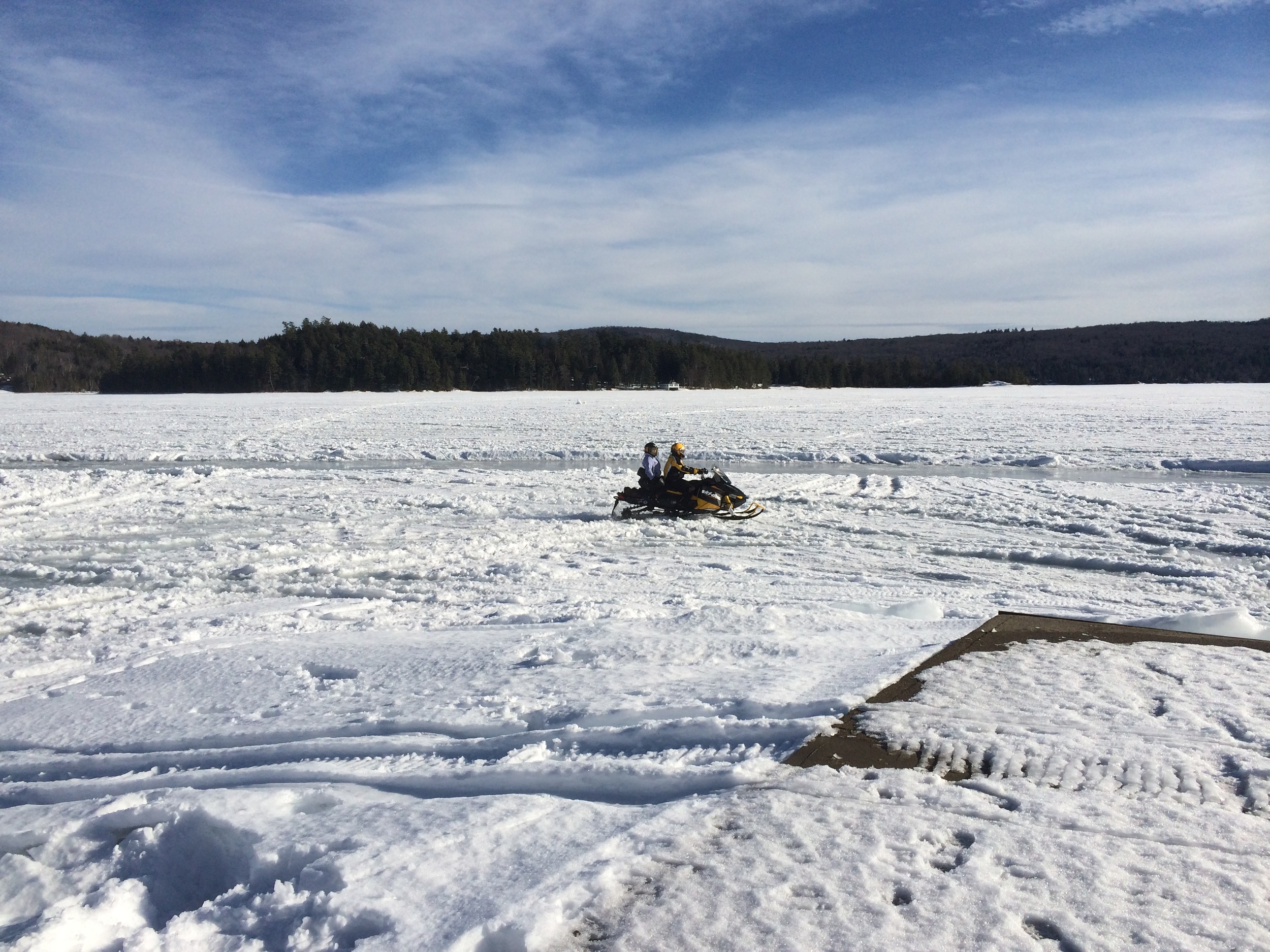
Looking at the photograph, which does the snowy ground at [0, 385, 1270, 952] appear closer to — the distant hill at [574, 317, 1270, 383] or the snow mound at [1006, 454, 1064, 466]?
the snow mound at [1006, 454, 1064, 466]

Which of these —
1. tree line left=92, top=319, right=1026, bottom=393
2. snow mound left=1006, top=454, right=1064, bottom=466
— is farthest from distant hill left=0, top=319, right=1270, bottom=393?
snow mound left=1006, top=454, right=1064, bottom=466

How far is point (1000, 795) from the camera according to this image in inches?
126

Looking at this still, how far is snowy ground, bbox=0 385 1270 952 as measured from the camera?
8.42 feet

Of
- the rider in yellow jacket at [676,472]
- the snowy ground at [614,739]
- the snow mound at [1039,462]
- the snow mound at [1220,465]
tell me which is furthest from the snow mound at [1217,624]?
the snow mound at [1220,465]

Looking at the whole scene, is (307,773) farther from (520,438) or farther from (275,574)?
(520,438)

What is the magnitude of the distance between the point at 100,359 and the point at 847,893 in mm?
135750

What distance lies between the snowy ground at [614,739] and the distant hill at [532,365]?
227ft

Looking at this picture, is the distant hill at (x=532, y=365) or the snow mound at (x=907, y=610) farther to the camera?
the distant hill at (x=532, y=365)

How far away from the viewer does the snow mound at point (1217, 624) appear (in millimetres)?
5539

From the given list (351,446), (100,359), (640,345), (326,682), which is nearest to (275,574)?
(326,682)

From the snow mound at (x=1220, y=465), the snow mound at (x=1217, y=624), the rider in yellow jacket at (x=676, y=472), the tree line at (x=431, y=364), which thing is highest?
the tree line at (x=431, y=364)

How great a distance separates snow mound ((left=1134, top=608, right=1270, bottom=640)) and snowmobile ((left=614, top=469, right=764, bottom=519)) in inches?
238

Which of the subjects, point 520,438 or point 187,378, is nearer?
point 520,438

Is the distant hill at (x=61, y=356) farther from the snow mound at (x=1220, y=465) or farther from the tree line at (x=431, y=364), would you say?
the snow mound at (x=1220, y=465)
